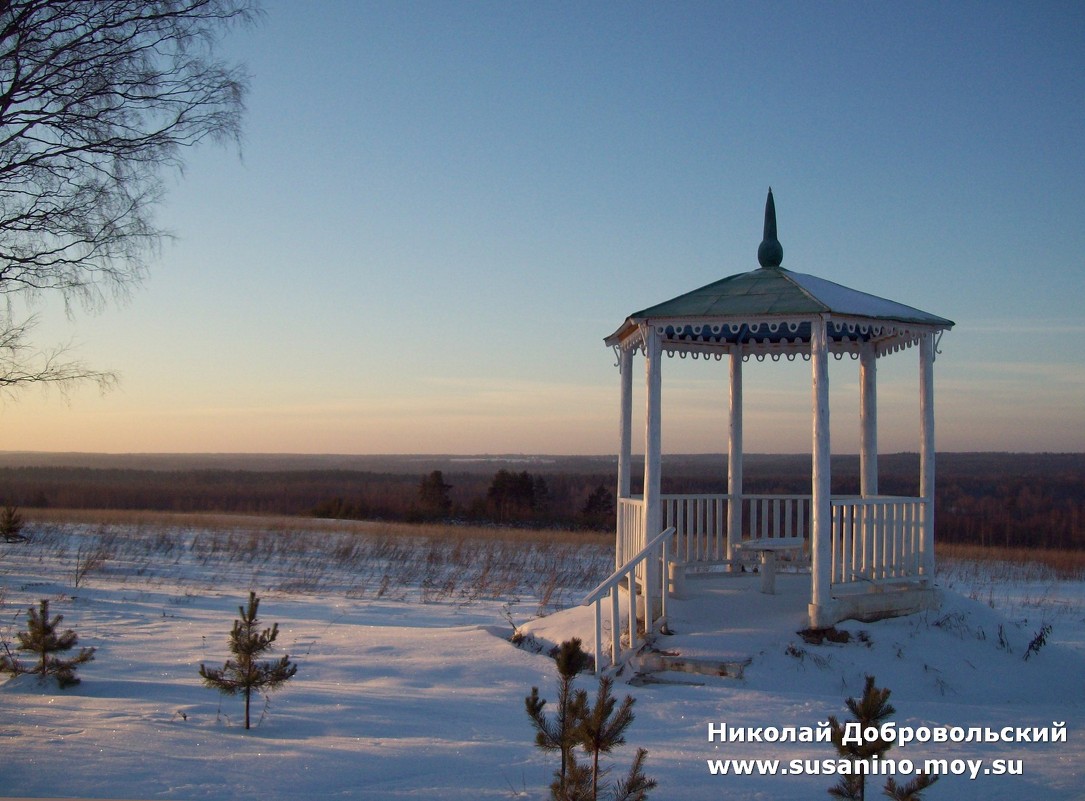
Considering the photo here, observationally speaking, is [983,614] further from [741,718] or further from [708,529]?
[741,718]

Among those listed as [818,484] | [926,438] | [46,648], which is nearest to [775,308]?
[818,484]

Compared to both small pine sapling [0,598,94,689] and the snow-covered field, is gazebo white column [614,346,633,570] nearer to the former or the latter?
the snow-covered field

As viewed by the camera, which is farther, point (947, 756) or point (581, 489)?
point (581, 489)

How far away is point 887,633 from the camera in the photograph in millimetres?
8258

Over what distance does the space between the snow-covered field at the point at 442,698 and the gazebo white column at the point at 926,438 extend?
67 centimetres

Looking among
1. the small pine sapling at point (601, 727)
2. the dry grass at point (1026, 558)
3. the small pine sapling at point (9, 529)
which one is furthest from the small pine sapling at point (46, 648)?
the dry grass at point (1026, 558)

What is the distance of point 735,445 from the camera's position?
11.2m

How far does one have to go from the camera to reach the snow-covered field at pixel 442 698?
4672mm

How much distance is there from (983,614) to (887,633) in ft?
4.73

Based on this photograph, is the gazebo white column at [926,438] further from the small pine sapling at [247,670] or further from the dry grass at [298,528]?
the dry grass at [298,528]

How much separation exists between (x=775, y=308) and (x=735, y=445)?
314 cm

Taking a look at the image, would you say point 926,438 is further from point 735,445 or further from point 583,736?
point 583,736

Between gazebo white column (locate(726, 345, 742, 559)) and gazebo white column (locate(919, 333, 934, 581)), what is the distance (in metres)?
2.42

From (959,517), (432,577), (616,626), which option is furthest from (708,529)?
(959,517)
